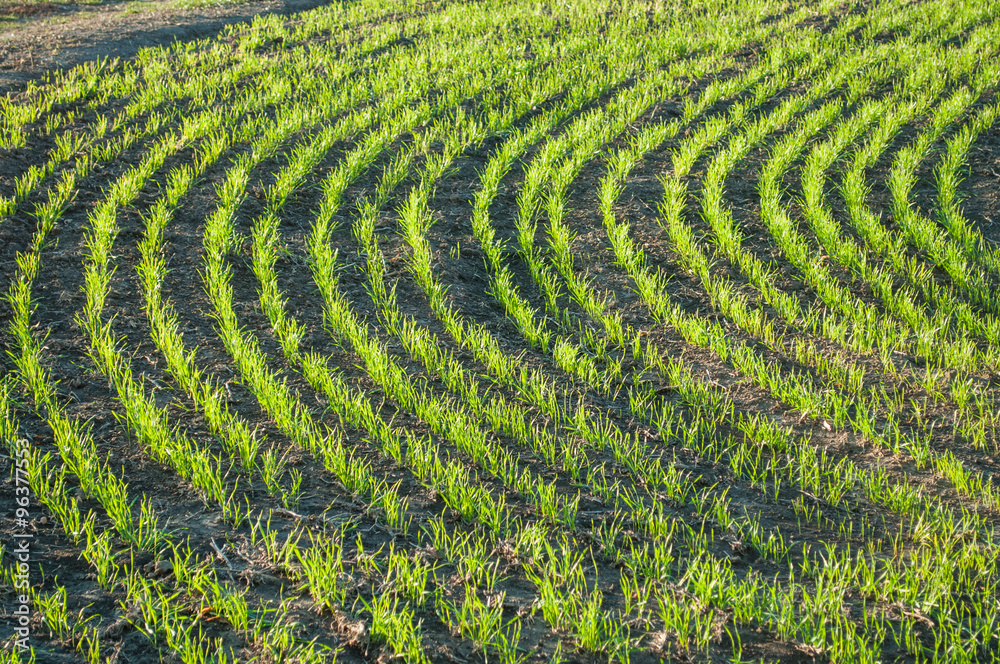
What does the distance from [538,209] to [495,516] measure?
3172 mm

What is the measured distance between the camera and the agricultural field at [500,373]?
257cm

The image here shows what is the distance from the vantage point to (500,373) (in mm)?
3797

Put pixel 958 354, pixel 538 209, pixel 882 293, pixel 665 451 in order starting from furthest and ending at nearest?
1. pixel 538 209
2. pixel 882 293
3. pixel 958 354
4. pixel 665 451

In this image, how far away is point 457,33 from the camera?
975 centimetres

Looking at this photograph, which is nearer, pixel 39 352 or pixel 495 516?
pixel 495 516

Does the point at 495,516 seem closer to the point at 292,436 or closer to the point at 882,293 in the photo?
the point at 292,436

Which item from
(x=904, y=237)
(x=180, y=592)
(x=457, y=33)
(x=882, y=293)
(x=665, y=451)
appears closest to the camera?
(x=180, y=592)

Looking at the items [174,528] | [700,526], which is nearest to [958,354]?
[700,526]

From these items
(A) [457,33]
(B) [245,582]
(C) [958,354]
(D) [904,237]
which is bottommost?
(B) [245,582]

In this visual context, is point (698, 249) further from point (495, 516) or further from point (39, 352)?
point (39, 352)

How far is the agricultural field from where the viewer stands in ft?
8.42

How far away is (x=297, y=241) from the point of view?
16.8 ft

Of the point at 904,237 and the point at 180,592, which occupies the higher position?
the point at 904,237

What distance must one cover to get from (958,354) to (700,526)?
183 cm
